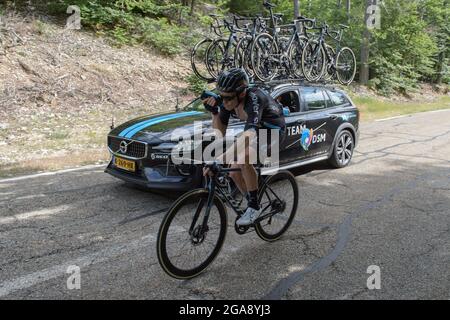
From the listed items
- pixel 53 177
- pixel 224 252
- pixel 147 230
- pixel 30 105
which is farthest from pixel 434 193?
pixel 30 105

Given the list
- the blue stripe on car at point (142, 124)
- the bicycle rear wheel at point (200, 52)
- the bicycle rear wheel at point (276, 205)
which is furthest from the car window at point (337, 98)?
the bicycle rear wheel at point (276, 205)

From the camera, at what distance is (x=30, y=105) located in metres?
10.9

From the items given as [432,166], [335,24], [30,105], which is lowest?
[432,166]

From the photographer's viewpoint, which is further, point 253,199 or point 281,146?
point 281,146

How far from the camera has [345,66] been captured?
10.6 meters

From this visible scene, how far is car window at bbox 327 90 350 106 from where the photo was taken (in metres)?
8.10

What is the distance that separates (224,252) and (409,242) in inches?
83.9

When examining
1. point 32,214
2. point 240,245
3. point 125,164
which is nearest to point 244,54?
point 125,164

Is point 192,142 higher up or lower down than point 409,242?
higher up

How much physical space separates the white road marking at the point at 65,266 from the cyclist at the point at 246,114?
115 cm

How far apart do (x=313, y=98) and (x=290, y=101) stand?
0.69m

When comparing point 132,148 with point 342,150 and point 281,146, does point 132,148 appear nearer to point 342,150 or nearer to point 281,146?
point 281,146

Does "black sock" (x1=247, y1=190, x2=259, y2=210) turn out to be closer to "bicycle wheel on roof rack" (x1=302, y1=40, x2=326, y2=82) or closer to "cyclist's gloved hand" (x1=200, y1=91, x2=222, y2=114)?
"cyclist's gloved hand" (x1=200, y1=91, x2=222, y2=114)

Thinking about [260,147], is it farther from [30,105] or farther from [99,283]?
[30,105]
